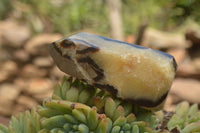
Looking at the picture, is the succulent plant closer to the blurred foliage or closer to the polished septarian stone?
the polished septarian stone

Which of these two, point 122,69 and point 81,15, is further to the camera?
point 81,15

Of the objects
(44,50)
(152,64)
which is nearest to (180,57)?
(44,50)

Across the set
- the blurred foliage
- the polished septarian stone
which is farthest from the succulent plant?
the blurred foliage

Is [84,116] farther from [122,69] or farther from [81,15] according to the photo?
[81,15]

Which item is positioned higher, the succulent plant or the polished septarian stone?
the polished septarian stone

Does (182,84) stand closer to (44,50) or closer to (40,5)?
(44,50)

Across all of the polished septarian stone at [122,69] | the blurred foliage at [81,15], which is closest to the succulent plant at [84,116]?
the polished septarian stone at [122,69]

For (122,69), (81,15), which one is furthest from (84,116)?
(81,15)
